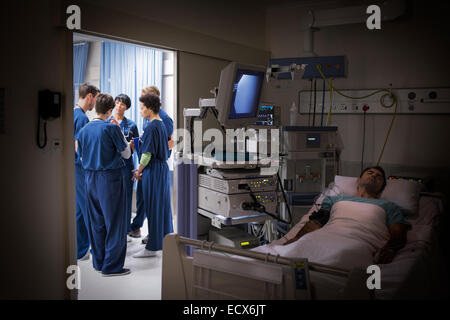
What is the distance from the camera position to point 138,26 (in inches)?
115

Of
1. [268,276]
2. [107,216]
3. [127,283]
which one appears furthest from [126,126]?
[268,276]

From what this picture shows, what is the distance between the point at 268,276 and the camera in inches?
61.1

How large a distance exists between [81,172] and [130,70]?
1906 mm

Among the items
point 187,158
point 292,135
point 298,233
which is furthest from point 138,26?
point 298,233

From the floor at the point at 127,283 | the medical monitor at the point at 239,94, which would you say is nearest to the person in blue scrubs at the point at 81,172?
the floor at the point at 127,283

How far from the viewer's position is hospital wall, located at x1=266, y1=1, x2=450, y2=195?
3473 mm

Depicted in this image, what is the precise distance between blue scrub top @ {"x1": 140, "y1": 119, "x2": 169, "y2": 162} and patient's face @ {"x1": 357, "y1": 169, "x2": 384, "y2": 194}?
169 centimetres

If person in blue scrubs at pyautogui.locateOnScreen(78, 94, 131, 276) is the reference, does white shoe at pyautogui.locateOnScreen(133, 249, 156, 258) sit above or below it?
below

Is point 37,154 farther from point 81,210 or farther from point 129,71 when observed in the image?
point 129,71

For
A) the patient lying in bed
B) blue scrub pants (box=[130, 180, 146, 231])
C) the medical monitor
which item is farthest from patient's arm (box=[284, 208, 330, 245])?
blue scrub pants (box=[130, 180, 146, 231])

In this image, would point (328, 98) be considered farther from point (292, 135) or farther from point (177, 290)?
point (177, 290)

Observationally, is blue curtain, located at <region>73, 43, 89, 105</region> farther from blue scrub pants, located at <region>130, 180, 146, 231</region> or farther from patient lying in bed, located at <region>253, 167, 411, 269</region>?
patient lying in bed, located at <region>253, 167, 411, 269</region>
